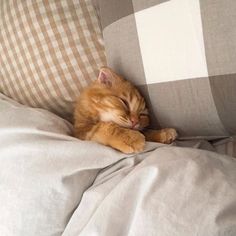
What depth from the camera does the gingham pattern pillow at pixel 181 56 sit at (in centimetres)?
54

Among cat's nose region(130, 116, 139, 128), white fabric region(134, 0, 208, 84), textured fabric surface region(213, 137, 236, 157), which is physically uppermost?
white fabric region(134, 0, 208, 84)

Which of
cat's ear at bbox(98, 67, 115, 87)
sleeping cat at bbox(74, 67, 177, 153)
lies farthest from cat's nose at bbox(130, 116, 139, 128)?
cat's ear at bbox(98, 67, 115, 87)

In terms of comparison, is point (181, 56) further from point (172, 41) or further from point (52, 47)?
point (52, 47)

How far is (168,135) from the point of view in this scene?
2.24 ft

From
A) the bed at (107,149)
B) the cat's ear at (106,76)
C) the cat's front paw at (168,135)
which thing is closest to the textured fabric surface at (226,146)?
the bed at (107,149)

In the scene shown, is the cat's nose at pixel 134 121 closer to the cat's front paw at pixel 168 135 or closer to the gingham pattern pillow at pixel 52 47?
the cat's front paw at pixel 168 135

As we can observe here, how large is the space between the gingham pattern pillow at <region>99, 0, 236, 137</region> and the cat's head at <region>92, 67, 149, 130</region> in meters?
0.03

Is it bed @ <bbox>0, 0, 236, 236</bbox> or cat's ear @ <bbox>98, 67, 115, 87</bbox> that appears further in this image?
cat's ear @ <bbox>98, 67, 115, 87</bbox>

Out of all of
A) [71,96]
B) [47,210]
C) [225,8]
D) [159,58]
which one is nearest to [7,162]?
[47,210]

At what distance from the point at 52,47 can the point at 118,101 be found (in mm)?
237

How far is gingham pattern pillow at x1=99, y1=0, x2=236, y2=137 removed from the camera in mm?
544

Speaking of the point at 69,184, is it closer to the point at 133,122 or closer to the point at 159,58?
the point at 133,122

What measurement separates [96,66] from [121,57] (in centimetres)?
13

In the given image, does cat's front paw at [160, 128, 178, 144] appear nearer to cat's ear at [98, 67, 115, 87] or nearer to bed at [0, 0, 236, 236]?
bed at [0, 0, 236, 236]
